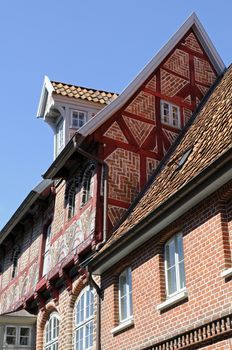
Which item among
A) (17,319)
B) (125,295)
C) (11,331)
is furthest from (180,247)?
(11,331)

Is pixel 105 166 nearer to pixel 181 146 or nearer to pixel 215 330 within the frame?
pixel 181 146

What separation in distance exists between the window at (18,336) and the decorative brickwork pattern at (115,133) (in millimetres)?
6923

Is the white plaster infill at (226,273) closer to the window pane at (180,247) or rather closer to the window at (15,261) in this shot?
the window pane at (180,247)

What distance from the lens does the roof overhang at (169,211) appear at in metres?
10.3

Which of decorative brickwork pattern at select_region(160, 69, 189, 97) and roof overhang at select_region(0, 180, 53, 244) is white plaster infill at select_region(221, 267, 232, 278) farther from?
roof overhang at select_region(0, 180, 53, 244)

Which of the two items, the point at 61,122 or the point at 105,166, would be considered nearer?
the point at 105,166

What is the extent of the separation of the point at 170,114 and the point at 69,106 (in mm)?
3535

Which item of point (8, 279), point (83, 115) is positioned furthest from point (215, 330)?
point (8, 279)

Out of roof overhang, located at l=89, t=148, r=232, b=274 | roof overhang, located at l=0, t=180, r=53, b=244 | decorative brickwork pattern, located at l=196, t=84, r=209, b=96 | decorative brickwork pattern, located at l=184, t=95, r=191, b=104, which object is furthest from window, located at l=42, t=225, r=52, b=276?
decorative brickwork pattern, located at l=196, t=84, r=209, b=96

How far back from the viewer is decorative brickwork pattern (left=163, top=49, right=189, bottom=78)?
18.7 meters

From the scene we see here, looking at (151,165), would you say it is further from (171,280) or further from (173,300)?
(173,300)

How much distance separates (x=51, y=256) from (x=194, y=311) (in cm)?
806

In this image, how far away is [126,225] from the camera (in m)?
14.4

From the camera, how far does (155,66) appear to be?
1827cm
